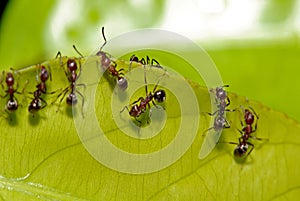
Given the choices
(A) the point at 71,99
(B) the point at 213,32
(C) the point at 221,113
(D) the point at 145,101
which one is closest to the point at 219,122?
(C) the point at 221,113

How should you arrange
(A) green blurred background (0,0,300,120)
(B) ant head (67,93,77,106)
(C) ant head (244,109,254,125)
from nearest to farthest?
1. (B) ant head (67,93,77,106)
2. (C) ant head (244,109,254,125)
3. (A) green blurred background (0,0,300,120)

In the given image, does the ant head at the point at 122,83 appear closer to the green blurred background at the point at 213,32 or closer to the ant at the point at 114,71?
the ant at the point at 114,71

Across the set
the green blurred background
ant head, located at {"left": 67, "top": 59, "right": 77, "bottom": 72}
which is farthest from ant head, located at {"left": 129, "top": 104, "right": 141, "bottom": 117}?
the green blurred background

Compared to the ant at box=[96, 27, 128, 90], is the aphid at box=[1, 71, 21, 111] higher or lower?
lower

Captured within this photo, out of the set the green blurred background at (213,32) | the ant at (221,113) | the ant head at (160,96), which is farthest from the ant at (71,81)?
the green blurred background at (213,32)

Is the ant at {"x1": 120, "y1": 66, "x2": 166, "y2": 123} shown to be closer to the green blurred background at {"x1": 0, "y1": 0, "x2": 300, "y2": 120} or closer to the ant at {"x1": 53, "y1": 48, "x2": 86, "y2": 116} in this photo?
the ant at {"x1": 53, "y1": 48, "x2": 86, "y2": 116}

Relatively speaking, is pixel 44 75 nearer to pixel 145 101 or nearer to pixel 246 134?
pixel 145 101
